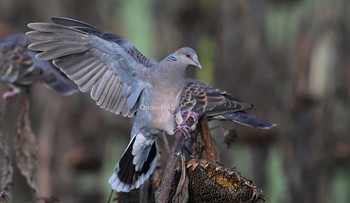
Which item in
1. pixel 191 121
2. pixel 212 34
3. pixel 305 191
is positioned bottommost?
pixel 305 191

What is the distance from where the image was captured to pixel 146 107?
5.05 meters

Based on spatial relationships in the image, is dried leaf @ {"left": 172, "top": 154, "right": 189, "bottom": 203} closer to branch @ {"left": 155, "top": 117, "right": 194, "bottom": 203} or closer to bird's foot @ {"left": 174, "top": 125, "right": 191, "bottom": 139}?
branch @ {"left": 155, "top": 117, "right": 194, "bottom": 203}

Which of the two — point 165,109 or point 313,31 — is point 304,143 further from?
point 165,109

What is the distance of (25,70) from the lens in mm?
6598

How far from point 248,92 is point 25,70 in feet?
7.70

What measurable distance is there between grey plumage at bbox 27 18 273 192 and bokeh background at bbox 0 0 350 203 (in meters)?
2.63

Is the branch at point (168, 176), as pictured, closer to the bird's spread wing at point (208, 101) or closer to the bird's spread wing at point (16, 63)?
the bird's spread wing at point (208, 101)

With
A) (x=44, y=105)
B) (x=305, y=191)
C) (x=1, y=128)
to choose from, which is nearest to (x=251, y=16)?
(x=305, y=191)

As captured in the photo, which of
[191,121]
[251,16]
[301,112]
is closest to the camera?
[191,121]

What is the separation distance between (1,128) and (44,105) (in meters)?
4.29

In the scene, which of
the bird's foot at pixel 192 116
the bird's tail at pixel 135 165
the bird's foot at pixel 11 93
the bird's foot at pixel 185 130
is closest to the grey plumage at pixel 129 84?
the bird's tail at pixel 135 165

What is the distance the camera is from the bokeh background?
26.5 feet

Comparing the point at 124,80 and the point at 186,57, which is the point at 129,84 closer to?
the point at 124,80

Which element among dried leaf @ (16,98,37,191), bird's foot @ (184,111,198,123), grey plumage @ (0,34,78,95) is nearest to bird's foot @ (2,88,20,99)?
grey plumage @ (0,34,78,95)
